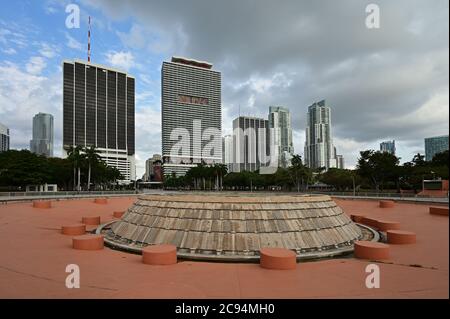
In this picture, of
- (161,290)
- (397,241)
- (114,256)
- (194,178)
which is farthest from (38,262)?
(194,178)

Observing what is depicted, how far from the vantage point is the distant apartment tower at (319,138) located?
127 metres

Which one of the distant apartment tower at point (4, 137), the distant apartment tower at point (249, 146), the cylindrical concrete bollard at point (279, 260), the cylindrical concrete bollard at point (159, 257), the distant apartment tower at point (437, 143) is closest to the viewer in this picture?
the distant apartment tower at point (437, 143)

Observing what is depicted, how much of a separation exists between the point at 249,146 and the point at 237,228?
519 ft

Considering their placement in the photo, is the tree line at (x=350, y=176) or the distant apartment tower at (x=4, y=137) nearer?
the tree line at (x=350, y=176)

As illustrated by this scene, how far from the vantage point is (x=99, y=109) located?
580 ft

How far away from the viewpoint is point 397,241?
56.6 ft

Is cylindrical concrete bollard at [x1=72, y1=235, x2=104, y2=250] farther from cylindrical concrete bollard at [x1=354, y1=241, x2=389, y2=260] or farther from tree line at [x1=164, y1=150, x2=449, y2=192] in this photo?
tree line at [x1=164, y1=150, x2=449, y2=192]

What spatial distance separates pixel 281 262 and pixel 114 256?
26.9 feet

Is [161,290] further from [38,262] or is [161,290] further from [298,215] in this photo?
[298,215]

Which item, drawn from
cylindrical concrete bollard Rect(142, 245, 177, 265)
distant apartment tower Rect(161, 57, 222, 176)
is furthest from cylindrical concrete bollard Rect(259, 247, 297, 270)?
distant apartment tower Rect(161, 57, 222, 176)

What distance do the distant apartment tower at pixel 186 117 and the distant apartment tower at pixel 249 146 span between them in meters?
18.8

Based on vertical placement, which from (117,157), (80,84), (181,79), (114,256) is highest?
(181,79)

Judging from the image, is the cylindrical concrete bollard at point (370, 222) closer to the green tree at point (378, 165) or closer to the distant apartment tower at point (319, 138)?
the green tree at point (378, 165)

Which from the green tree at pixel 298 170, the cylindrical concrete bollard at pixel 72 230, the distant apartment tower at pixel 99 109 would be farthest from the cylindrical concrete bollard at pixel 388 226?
the distant apartment tower at pixel 99 109
